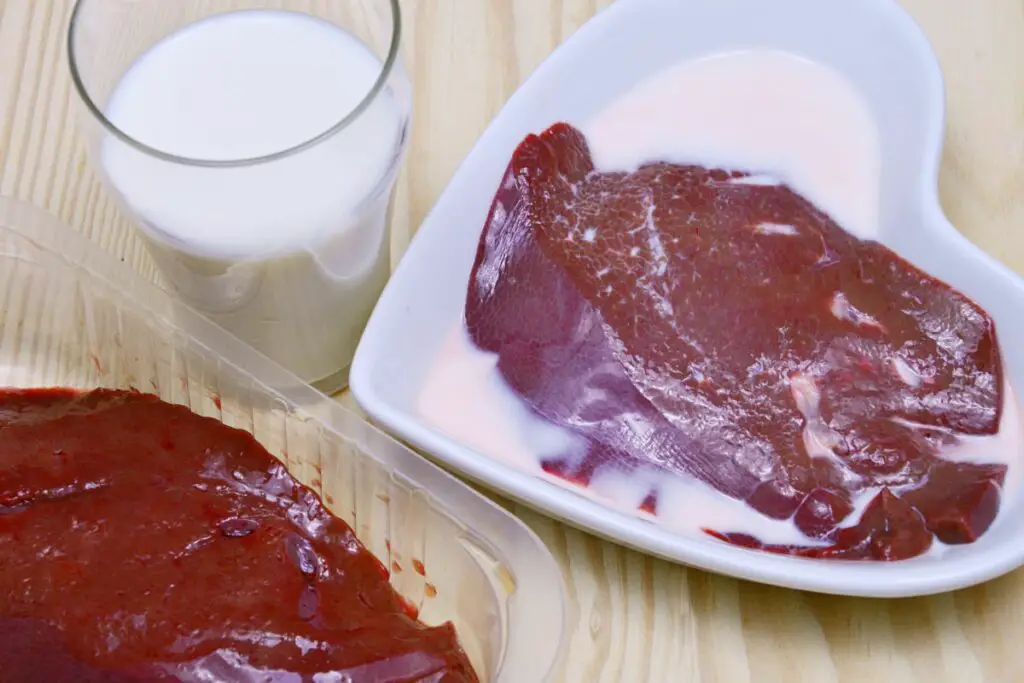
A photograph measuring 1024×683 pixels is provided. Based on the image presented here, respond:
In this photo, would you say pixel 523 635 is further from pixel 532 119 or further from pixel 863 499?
pixel 532 119

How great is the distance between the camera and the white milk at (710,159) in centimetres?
114

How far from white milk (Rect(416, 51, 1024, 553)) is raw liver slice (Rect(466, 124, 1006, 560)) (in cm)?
2

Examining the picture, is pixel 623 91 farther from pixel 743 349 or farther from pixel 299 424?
pixel 299 424

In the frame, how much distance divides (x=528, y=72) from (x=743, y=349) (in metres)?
0.51

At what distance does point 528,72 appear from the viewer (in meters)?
1.50

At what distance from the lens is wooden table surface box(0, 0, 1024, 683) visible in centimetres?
113

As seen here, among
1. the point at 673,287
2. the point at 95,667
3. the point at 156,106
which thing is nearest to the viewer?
the point at 95,667

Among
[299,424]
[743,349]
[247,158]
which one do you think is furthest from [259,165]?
[743,349]

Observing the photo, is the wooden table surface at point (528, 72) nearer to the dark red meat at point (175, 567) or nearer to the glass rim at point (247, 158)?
the dark red meat at point (175, 567)

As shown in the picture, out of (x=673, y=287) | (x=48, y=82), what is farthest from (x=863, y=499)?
(x=48, y=82)

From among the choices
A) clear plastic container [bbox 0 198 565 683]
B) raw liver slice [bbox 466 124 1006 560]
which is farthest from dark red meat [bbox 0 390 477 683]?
raw liver slice [bbox 466 124 1006 560]

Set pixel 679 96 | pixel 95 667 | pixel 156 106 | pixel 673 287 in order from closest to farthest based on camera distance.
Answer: pixel 95 667 < pixel 156 106 < pixel 673 287 < pixel 679 96

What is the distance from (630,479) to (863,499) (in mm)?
220

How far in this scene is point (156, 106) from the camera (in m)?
1.09
